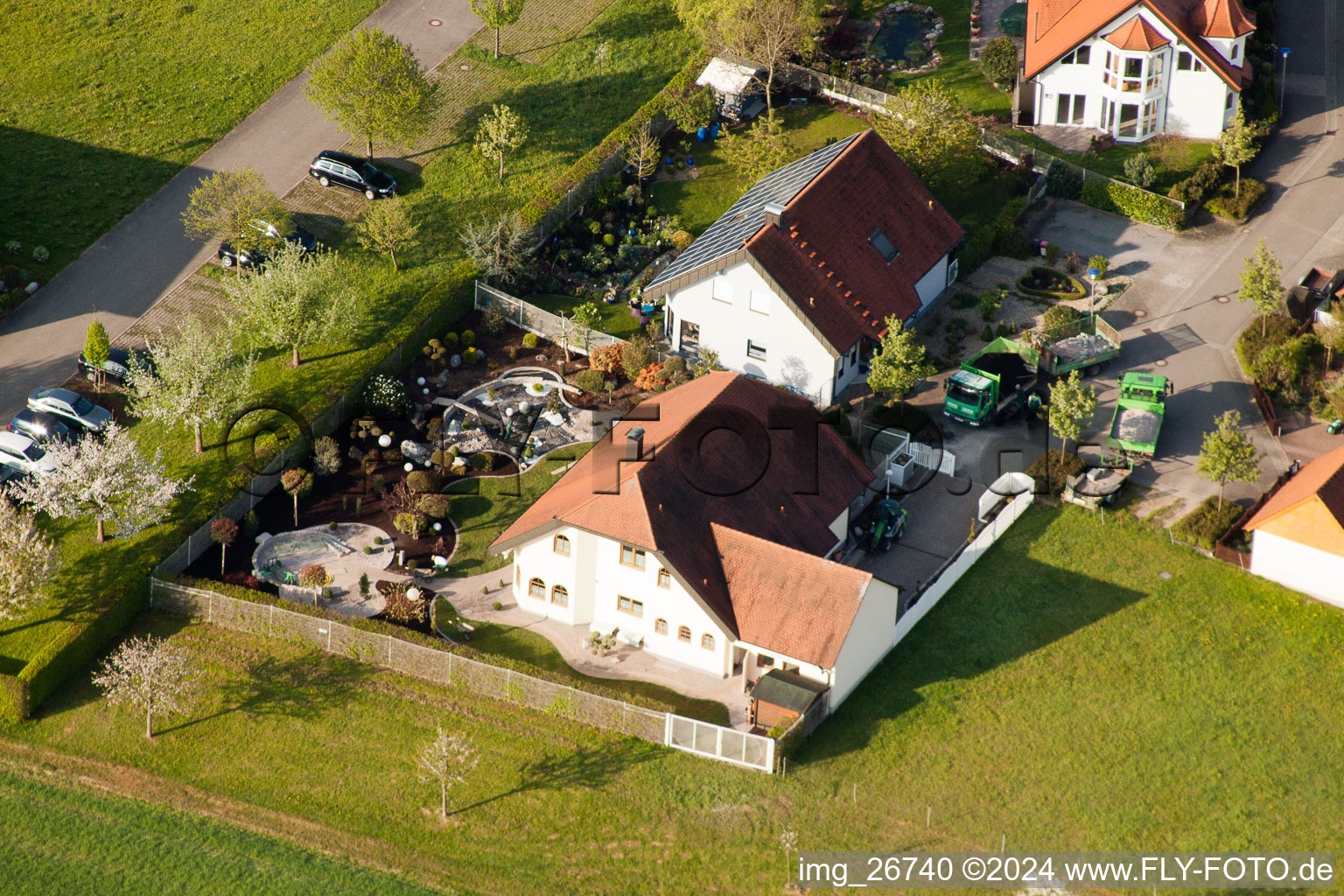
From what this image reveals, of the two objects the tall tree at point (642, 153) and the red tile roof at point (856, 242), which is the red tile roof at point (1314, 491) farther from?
the tall tree at point (642, 153)

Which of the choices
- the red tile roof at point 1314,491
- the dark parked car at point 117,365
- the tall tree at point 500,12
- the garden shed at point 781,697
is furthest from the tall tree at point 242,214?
the red tile roof at point 1314,491

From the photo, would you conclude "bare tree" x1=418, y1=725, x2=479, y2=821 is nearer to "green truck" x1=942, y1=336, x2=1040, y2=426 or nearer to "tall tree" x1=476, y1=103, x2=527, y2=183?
"green truck" x1=942, y1=336, x2=1040, y2=426

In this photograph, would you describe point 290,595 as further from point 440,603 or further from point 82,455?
point 82,455

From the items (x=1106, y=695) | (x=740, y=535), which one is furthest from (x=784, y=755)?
(x=1106, y=695)

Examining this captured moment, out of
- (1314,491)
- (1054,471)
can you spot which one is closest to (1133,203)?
(1054,471)

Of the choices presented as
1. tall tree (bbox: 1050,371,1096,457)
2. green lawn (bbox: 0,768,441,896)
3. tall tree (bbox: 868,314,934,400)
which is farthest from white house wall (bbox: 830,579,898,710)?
green lawn (bbox: 0,768,441,896)
